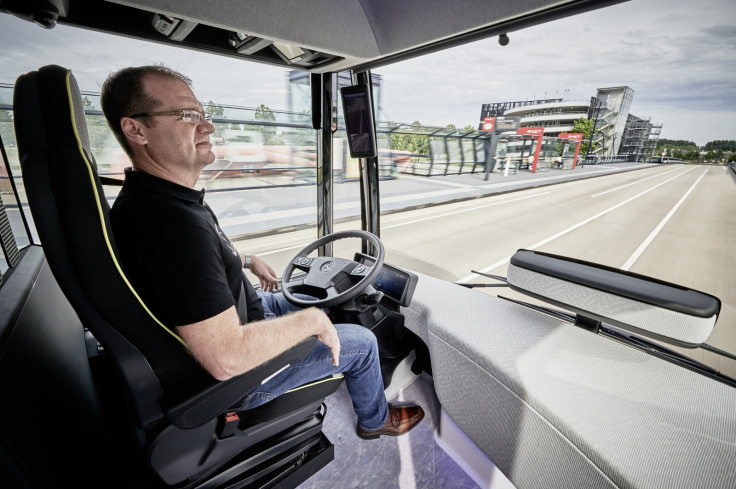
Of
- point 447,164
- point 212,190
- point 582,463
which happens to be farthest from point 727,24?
point 447,164

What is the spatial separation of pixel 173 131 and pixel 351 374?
3.87 feet

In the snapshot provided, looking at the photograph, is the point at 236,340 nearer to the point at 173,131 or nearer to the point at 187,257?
the point at 187,257

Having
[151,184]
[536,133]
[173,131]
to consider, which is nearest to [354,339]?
[151,184]

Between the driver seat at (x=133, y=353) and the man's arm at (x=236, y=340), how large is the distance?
50 mm

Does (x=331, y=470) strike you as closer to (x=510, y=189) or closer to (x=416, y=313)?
(x=416, y=313)

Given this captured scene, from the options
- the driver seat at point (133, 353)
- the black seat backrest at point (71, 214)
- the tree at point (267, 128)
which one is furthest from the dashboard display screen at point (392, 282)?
the tree at point (267, 128)

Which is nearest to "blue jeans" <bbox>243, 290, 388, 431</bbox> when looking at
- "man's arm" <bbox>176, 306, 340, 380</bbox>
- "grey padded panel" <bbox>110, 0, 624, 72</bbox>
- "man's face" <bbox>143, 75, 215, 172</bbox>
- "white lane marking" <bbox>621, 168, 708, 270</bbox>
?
"man's arm" <bbox>176, 306, 340, 380</bbox>

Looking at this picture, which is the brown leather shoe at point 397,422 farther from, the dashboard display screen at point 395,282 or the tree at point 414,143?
the tree at point 414,143

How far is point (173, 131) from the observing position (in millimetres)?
1041

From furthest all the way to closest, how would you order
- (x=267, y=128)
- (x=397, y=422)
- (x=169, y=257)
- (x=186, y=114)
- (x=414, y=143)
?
(x=414, y=143)
(x=267, y=128)
(x=397, y=422)
(x=186, y=114)
(x=169, y=257)

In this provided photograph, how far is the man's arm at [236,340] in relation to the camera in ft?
2.73

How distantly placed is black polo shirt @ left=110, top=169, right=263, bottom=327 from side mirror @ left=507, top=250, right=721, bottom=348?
1292mm

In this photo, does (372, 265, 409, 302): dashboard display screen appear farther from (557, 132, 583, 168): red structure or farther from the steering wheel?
(557, 132, 583, 168): red structure

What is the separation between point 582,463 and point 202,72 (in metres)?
2.62
